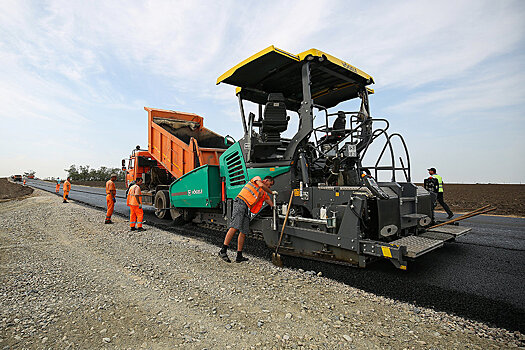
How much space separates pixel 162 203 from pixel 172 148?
1.65 m

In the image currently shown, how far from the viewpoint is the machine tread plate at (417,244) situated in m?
3.31

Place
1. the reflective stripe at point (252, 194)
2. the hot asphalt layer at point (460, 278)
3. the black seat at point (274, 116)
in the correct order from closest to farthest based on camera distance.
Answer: the hot asphalt layer at point (460, 278) < the reflective stripe at point (252, 194) < the black seat at point (274, 116)

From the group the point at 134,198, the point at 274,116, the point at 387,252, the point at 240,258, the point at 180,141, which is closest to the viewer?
the point at 387,252

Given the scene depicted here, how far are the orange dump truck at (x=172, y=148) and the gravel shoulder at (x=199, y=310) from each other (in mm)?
3026

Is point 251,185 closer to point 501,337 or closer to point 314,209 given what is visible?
point 314,209

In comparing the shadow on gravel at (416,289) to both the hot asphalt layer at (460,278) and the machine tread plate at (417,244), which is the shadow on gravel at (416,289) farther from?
the machine tread plate at (417,244)

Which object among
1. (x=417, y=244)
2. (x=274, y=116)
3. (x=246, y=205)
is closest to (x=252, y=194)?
(x=246, y=205)

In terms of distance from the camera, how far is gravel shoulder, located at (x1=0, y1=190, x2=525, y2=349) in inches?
89.7

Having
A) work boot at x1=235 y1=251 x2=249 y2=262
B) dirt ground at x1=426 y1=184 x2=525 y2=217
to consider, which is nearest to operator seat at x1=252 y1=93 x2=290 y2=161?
work boot at x1=235 y1=251 x2=249 y2=262

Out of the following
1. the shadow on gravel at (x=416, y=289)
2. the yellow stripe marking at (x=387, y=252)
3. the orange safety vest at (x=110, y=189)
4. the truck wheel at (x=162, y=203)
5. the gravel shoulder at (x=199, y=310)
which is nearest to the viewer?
the gravel shoulder at (x=199, y=310)

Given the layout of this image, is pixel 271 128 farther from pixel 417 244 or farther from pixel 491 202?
pixel 491 202

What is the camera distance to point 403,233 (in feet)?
14.3

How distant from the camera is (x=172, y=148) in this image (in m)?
7.60

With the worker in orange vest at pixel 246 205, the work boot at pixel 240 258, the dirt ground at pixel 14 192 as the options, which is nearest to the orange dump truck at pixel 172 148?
the worker in orange vest at pixel 246 205
